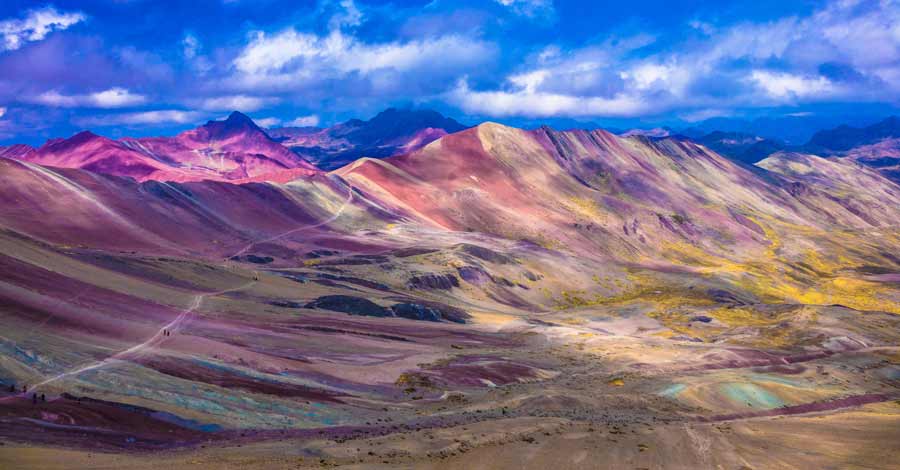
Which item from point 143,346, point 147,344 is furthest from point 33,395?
point 147,344

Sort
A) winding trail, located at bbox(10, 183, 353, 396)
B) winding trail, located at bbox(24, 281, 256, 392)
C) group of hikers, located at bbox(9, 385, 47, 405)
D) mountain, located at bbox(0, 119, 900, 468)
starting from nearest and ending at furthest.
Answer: group of hikers, located at bbox(9, 385, 47, 405), mountain, located at bbox(0, 119, 900, 468), winding trail, located at bbox(10, 183, 353, 396), winding trail, located at bbox(24, 281, 256, 392)

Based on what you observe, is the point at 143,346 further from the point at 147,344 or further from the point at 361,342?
the point at 361,342

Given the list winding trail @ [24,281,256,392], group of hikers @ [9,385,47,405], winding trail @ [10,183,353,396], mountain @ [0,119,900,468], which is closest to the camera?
group of hikers @ [9,385,47,405]

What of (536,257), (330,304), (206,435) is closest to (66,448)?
(206,435)

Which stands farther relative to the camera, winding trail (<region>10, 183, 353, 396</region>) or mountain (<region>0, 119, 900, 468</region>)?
winding trail (<region>10, 183, 353, 396</region>)

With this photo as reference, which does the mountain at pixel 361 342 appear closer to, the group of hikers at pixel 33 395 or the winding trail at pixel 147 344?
the group of hikers at pixel 33 395

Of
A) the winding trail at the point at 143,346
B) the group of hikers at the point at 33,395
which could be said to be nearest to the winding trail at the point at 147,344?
the winding trail at the point at 143,346

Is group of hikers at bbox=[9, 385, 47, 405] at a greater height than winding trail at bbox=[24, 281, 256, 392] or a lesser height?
lesser

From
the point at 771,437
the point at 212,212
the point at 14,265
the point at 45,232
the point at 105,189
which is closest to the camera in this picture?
the point at 771,437

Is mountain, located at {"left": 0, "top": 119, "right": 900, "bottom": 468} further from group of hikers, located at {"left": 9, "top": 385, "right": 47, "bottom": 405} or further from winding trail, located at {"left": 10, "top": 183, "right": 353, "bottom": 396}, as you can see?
winding trail, located at {"left": 10, "top": 183, "right": 353, "bottom": 396}

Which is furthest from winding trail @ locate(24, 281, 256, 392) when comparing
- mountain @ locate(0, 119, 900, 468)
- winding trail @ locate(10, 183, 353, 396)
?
mountain @ locate(0, 119, 900, 468)

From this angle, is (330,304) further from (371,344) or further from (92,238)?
(92,238)
